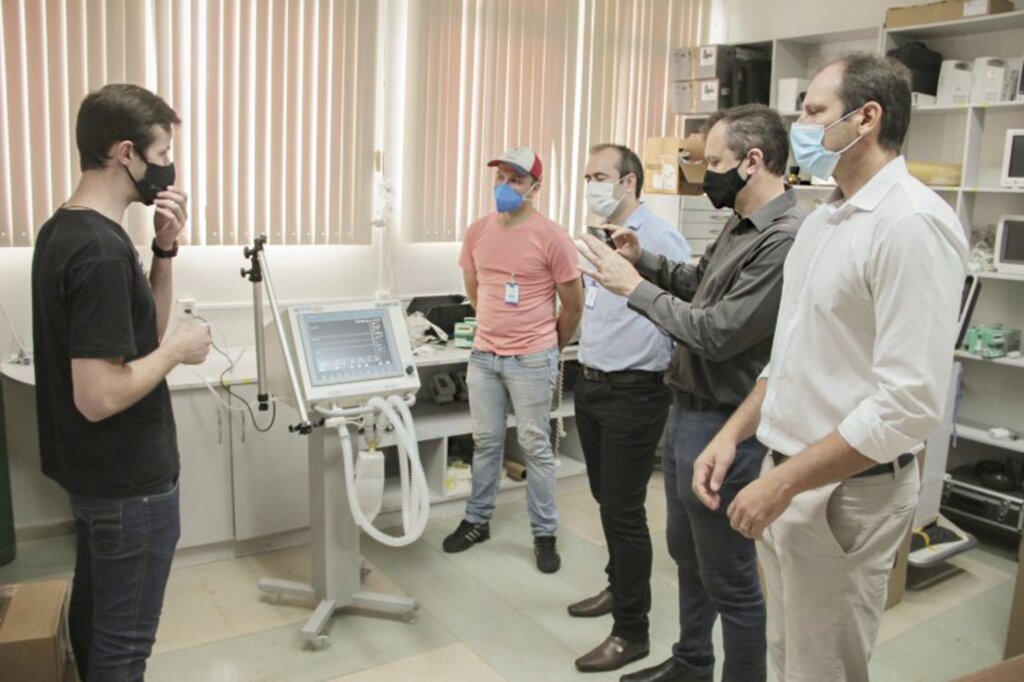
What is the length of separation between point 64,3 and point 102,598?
8.43 feet

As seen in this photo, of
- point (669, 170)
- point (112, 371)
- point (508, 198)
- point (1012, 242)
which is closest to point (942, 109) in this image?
point (1012, 242)

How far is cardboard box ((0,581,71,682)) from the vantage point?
2.06 meters

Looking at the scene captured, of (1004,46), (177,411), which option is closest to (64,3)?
(177,411)

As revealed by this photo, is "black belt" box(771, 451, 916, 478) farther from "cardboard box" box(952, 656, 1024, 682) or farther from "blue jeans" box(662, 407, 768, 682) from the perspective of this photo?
"blue jeans" box(662, 407, 768, 682)

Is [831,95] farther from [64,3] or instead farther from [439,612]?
[64,3]

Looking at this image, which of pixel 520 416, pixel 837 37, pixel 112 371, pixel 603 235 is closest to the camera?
pixel 112 371

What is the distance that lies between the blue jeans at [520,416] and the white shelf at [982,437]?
2011mm

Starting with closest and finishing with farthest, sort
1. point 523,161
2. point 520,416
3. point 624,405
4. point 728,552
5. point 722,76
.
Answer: point 728,552
point 624,405
point 523,161
point 520,416
point 722,76

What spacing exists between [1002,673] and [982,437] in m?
2.77

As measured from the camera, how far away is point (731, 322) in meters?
1.91

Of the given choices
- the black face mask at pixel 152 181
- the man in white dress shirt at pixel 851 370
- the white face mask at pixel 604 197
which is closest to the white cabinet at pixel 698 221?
the white face mask at pixel 604 197

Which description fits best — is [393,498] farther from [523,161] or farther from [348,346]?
[523,161]

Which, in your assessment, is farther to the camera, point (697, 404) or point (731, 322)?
point (697, 404)

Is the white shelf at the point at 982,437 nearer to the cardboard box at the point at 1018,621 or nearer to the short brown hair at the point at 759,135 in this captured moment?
the cardboard box at the point at 1018,621
